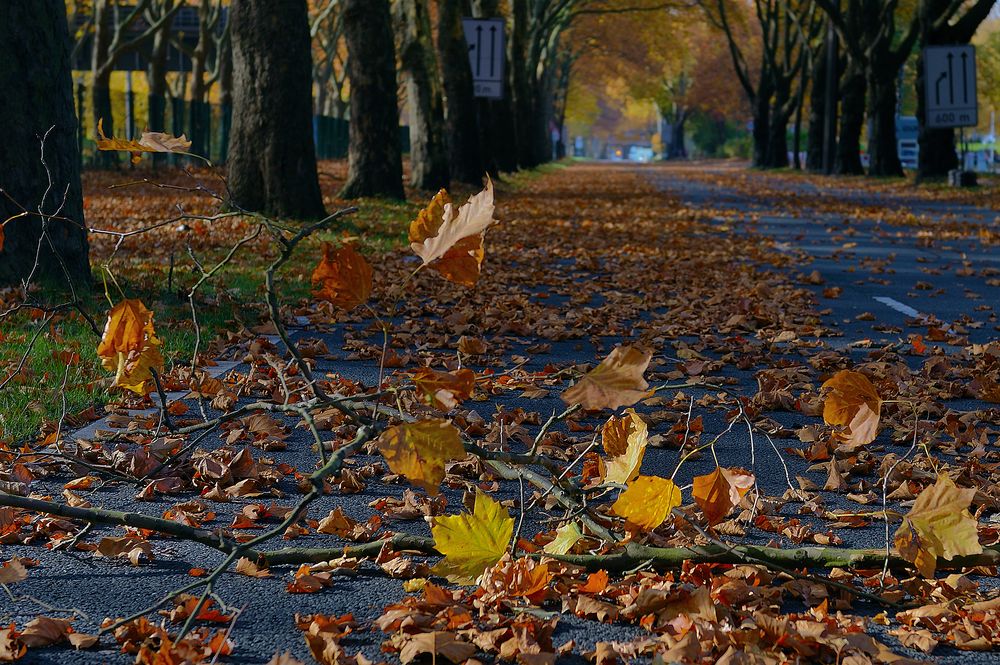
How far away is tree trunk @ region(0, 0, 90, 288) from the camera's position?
8766 millimetres

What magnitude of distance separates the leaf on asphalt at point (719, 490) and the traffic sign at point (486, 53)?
25.0 m

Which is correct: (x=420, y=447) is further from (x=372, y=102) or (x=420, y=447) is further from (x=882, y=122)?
(x=882, y=122)

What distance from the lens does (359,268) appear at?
11.4 ft

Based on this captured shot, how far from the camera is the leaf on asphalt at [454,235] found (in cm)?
317

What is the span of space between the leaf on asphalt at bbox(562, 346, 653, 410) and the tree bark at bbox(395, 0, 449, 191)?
21025 millimetres

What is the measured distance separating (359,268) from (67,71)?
6448 mm

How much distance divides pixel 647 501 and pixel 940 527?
0.77 m

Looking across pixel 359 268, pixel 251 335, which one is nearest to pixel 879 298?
pixel 251 335

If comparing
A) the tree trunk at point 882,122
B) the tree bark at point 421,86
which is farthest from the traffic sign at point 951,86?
the tree bark at point 421,86

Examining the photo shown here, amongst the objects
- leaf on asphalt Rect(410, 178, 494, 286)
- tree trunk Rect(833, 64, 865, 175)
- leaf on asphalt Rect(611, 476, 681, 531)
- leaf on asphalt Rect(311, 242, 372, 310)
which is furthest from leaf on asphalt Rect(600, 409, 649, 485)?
tree trunk Rect(833, 64, 865, 175)

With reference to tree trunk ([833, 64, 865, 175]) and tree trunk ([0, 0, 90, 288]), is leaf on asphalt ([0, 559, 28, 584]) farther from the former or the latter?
tree trunk ([833, 64, 865, 175])

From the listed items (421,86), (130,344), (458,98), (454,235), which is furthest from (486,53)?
(454,235)

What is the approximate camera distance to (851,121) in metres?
42.2

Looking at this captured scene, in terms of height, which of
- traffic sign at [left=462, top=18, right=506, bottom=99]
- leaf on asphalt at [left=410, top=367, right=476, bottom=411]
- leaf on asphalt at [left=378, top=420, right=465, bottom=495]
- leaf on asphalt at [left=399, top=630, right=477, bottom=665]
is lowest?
leaf on asphalt at [left=399, top=630, right=477, bottom=665]
